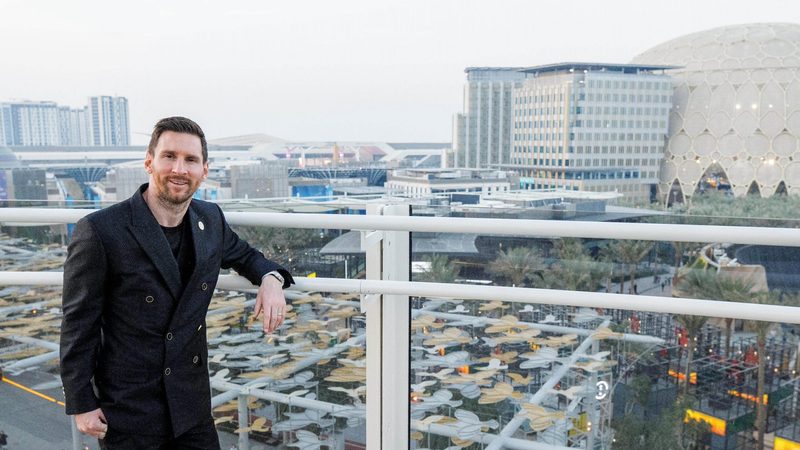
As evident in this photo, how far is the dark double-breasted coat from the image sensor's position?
1.03 meters

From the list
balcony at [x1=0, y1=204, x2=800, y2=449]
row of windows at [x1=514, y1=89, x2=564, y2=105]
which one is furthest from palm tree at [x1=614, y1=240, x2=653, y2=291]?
row of windows at [x1=514, y1=89, x2=564, y2=105]

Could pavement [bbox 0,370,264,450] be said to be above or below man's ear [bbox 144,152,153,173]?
below

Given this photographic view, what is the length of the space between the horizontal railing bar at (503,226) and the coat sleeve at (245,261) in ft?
0.14

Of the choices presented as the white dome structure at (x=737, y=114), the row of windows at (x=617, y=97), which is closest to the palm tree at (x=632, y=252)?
the white dome structure at (x=737, y=114)

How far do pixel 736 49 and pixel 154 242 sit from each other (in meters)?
33.9

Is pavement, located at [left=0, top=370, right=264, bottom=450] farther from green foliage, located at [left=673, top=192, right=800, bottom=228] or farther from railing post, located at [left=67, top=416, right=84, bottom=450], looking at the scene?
green foliage, located at [left=673, top=192, right=800, bottom=228]

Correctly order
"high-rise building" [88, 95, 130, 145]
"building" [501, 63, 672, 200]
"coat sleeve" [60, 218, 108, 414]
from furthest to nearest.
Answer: "high-rise building" [88, 95, 130, 145]
"building" [501, 63, 672, 200]
"coat sleeve" [60, 218, 108, 414]

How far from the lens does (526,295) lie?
3.95ft

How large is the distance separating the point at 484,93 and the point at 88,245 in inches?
1699

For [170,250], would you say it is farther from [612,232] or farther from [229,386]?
[612,232]

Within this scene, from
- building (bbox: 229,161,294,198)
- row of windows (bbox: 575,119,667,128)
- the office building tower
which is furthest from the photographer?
the office building tower

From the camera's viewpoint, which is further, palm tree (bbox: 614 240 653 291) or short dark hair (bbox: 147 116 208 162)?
palm tree (bbox: 614 240 653 291)

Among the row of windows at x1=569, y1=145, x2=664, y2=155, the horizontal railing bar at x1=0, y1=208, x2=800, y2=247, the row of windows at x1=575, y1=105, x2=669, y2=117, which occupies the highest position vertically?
the row of windows at x1=575, y1=105, x2=669, y2=117

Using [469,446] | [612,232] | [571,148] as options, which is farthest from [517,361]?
[571,148]
